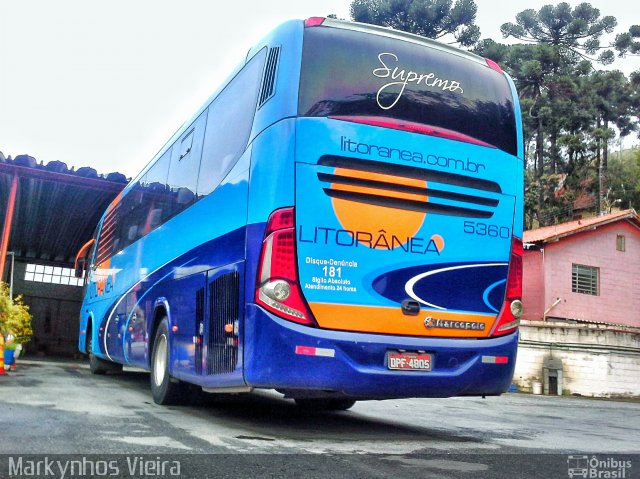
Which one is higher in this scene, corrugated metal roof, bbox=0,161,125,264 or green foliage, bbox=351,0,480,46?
green foliage, bbox=351,0,480,46

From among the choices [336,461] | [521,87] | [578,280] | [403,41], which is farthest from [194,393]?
[521,87]

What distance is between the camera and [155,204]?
9.69 metres

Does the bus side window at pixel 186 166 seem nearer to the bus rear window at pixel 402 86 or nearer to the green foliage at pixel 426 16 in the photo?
the bus rear window at pixel 402 86

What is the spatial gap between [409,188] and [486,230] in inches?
37.5

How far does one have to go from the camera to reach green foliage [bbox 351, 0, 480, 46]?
3597 centimetres

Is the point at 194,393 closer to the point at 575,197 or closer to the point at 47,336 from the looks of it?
the point at 47,336

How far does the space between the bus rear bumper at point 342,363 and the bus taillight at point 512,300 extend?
0.50 m

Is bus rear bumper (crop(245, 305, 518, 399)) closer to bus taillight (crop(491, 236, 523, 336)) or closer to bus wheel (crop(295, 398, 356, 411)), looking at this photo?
bus taillight (crop(491, 236, 523, 336))

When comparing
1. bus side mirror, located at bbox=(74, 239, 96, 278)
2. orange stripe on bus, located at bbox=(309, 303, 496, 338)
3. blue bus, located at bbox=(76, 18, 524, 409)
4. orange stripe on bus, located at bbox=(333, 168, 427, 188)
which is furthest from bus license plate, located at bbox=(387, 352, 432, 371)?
bus side mirror, located at bbox=(74, 239, 96, 278)

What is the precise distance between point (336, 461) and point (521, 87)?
41.5 meters

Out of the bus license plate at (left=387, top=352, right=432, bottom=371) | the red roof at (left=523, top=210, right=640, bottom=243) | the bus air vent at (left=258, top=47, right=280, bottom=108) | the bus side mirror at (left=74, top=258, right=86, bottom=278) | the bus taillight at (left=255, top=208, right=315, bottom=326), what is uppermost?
the red roof at (left=523, top=210, right=640, bottom=243)

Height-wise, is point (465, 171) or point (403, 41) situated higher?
point (403, 41)

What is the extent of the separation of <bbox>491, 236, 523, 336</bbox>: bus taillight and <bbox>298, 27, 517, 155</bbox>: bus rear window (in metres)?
1.02

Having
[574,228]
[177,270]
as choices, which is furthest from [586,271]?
[177,270]
